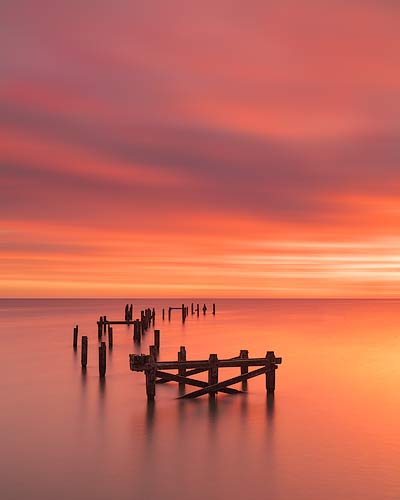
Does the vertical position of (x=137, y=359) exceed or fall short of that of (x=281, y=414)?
it exceeds it

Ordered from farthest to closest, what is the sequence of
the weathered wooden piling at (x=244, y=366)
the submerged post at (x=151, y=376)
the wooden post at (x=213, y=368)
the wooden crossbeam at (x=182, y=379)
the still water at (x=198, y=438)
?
the weathered wooden piling at (x=244, y=366)
the wooden post at (x=213, y=368)
the wooden crossbeam at (x=182, y=379)
the submerged post at (x=151, y=376)
the still water at (x=198, y=438)

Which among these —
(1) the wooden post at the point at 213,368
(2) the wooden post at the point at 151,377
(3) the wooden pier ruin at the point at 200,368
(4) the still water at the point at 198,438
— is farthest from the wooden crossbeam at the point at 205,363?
(4) the still water at the point at 198,438

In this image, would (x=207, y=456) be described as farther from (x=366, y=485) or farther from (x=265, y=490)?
(x=366, y=485)

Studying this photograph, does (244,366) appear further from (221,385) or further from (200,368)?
(200,368)

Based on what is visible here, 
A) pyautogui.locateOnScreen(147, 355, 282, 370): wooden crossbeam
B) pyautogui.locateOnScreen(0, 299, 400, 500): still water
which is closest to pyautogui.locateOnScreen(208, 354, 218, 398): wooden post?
pyautogui.locateOnScreen(147, 355, 282, 370): wooden crossbeam

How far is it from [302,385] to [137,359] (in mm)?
9716

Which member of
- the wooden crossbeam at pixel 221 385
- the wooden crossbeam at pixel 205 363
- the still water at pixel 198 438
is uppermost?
the wooden crossbeam at pixel 205 363

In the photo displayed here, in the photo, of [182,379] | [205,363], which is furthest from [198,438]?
[205,363]

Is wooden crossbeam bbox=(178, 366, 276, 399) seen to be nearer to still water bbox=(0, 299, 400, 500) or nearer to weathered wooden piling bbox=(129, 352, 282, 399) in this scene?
weathered wooden piling bbox=(129, 352, 282, 399)

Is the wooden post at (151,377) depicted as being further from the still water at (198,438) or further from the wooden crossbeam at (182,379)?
the still water at (198,438)

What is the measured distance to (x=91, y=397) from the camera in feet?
76.0

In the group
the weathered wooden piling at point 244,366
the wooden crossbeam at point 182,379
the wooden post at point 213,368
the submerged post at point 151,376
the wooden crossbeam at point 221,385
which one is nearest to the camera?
the submerged post at point 151,376

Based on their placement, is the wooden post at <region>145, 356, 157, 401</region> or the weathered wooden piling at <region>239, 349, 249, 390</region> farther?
the weathered wooden piling at <region>239, 349, 249, 390</region>

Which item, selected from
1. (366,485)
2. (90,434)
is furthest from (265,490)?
(90,434)
